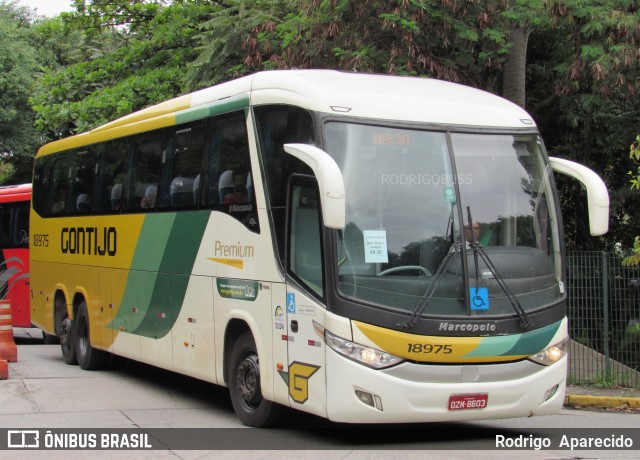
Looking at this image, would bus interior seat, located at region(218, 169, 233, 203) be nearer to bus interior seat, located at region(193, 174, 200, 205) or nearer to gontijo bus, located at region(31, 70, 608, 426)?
gontijo bus, located at region(31, 70, 608, 426)

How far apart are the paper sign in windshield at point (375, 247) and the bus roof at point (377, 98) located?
1169mm

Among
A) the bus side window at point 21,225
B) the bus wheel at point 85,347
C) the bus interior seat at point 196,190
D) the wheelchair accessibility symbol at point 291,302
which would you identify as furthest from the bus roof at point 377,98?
the bus side window at point 21,225

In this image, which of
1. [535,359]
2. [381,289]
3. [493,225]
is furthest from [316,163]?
[535,359]

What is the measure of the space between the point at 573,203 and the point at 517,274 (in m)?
12.1

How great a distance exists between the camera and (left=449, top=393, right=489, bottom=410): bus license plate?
8.41 metres

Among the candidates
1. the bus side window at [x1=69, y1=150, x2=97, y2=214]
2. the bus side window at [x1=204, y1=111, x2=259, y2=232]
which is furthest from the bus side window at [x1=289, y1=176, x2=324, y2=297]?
the bus side window at [x1=69, y1=150, x2=97, y2=214]

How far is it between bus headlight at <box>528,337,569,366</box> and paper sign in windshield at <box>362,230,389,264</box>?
1.75 metres

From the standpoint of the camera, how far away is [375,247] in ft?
27.8

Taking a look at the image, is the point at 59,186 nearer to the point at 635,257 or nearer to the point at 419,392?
the point at 635,257

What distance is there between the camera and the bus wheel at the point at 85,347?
51.1 ft

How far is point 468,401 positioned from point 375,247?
1.62 m

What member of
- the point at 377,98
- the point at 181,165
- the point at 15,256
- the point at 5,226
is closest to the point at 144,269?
the point at 181,165

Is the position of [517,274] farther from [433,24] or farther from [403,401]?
[433,24]

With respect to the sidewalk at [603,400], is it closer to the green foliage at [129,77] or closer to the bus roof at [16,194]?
the green foliage at [129,77]
